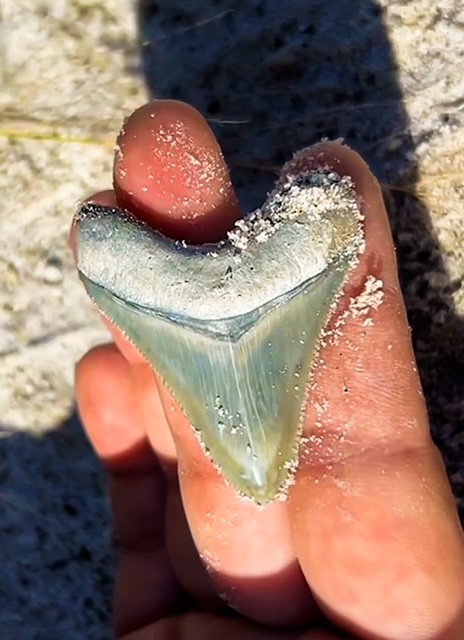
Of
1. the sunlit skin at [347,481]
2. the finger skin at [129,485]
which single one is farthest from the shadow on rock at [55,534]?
the sunlit skin at [347,481]

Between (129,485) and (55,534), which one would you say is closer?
(129,485)

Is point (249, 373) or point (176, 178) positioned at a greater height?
point (176, 178)

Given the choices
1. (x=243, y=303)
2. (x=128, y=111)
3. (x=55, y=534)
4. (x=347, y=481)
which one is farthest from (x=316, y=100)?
(x=55, y=534)

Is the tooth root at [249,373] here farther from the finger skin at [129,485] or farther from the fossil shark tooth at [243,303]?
the finger skin at [129,485]

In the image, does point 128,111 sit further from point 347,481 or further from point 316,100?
point 347,481

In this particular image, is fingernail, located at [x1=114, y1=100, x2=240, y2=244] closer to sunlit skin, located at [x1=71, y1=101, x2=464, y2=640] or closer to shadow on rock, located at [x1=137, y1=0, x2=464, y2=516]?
sunlit skin, located at [x1=71, y1=101, x2=464, y2=640]

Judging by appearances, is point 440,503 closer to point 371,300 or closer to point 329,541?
point 329,541

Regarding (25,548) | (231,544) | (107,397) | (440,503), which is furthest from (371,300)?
(25,548)

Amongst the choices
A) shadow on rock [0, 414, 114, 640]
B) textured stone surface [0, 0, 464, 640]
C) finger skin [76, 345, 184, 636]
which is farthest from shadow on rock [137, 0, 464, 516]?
shadow on rock [0, 414, 114, 640]
